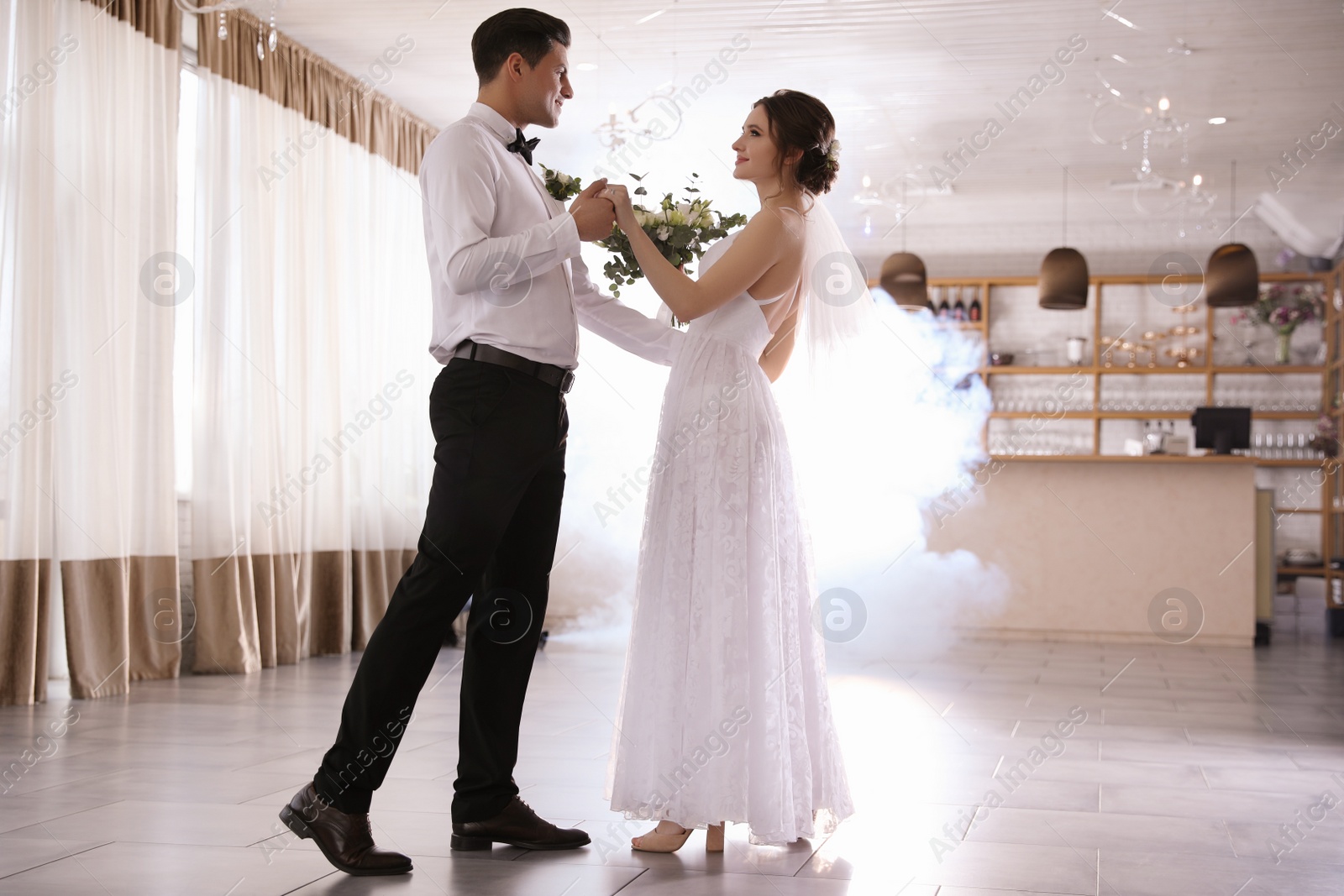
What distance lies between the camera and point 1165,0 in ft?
19.6

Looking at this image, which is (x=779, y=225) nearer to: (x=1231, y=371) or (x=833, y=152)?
(x=833, y=152)

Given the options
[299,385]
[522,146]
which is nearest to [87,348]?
[299,385]

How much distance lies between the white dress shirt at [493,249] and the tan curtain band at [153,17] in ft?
11.0

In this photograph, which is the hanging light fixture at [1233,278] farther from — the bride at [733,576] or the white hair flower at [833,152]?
the bride at [733,576]

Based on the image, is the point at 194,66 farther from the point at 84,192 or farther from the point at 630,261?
the point at 630,261

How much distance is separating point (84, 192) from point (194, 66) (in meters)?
1.39

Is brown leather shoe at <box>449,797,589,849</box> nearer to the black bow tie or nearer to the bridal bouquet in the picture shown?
the bridal bouquet

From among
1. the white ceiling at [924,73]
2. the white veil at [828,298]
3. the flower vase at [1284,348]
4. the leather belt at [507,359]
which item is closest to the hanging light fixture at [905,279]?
the white ceiling at [924,73]

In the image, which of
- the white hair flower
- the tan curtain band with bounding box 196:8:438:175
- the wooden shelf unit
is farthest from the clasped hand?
the wooden shelf unit

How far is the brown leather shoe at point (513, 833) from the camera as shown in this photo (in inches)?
100.0

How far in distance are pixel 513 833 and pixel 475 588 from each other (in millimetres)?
543

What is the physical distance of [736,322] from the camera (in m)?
2.72

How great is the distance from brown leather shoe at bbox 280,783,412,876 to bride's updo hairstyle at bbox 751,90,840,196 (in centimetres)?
170

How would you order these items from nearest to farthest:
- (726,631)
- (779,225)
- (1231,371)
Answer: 1. (726,631)
2. (779,225)
3. (1231,371)
